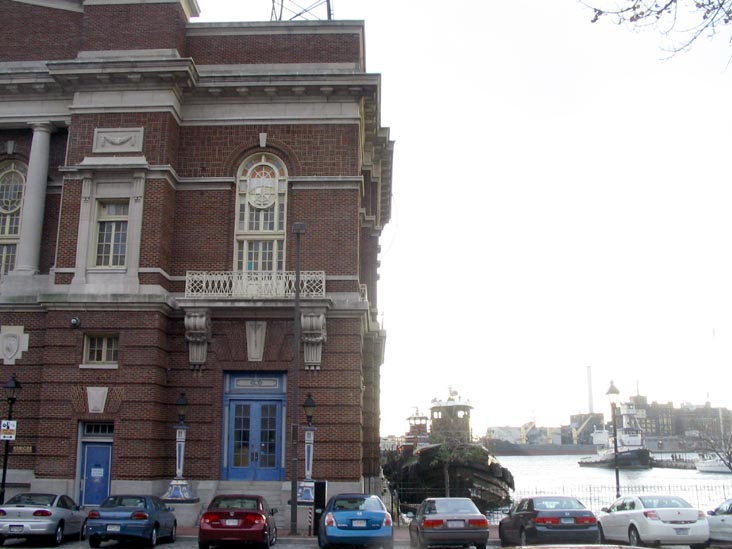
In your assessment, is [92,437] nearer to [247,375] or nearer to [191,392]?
[191,392]

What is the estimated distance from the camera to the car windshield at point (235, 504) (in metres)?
20.3

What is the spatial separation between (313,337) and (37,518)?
34.7 feet

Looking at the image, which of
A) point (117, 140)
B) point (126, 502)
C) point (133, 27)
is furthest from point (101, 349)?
point (133, 27)

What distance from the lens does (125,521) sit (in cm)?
2056

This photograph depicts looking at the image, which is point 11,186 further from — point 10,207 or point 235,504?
point 235,504

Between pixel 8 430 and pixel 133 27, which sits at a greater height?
pixel 133 27

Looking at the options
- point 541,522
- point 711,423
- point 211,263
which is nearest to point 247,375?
point 211,263

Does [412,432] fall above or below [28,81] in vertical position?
below

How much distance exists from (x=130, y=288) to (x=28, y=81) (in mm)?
9531

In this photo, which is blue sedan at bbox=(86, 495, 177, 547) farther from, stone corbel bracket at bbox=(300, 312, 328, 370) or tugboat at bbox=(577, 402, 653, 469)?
tugboat at bbox=(577, 402, 653, 469)

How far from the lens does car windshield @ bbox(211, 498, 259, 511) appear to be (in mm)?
20266

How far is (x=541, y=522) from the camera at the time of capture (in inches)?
843

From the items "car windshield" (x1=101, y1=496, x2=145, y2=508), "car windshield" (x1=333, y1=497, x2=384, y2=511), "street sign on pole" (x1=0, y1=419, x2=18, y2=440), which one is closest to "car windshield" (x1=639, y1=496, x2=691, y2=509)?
"car windshield" (x1=333, y1=497, x2=384, y2=511)

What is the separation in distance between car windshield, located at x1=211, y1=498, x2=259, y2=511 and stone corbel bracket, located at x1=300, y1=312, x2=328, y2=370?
7840 mm
